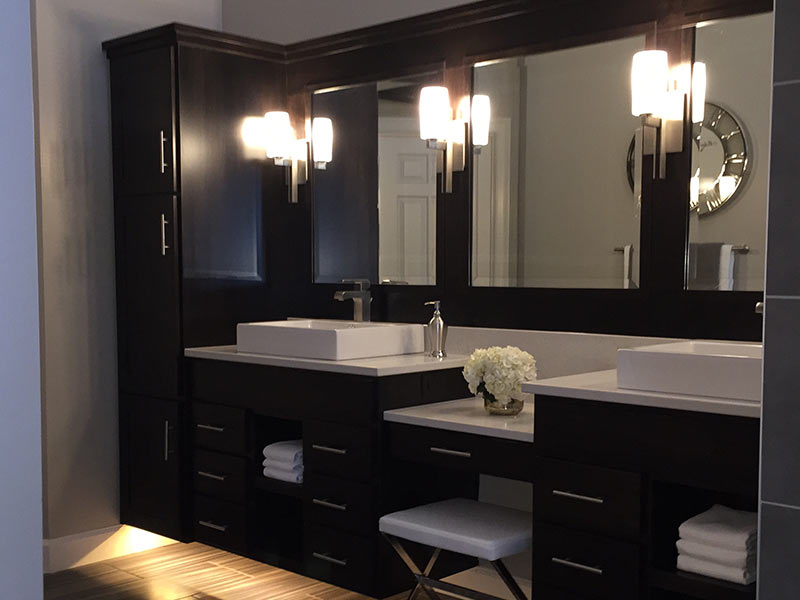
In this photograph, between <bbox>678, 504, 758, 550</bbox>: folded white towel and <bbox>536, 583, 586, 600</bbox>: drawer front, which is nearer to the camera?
<bbox>678, 504, 758, 550</bbox>: folded white towel

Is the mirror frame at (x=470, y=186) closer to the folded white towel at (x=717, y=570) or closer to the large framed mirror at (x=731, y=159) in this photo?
the large framed mirror at (x=731, y=159)

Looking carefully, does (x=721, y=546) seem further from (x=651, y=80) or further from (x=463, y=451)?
(x=651, y=80)

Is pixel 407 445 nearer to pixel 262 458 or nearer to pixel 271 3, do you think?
pixel 262 458

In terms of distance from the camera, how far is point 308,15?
394 cm

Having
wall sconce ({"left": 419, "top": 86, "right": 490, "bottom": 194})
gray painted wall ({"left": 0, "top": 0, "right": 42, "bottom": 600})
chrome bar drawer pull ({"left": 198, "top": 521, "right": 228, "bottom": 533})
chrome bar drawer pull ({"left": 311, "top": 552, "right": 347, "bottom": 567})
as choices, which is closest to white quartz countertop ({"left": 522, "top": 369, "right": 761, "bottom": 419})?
chrome bar drawer pull ({"left": 311, "top": 552, "right": 347, "bottom": 567})

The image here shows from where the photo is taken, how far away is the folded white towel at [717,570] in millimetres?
2133

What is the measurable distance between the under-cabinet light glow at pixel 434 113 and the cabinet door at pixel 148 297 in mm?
1030

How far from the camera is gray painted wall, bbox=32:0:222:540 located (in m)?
3.70

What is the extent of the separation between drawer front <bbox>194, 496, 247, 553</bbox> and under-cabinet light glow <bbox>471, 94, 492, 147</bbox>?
155 cm

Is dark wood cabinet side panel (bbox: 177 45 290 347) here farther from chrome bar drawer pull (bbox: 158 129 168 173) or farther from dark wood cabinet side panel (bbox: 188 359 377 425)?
dark wood cabinet side panel (bbox: 188 359 377 425)

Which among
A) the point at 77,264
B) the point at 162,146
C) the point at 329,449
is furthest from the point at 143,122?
the point at 329,449

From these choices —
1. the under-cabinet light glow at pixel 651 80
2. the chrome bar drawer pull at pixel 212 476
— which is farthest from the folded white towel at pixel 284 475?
the under-cabinet light glow at pixel 651 80

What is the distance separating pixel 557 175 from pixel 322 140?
3.58ft

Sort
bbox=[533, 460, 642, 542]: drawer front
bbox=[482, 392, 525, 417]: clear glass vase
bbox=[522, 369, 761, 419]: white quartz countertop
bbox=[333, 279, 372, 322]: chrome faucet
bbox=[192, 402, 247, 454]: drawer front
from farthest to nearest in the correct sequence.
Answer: bbox=[333, 279, 372, 322]: chrome faucet < bbox=[192, 402, 247, 454]: drawer front < bbox=[482, 392, 525, 417]: clear glass vase < bbox=[533, 460, 642, 542]: drawer front < bbox=[522, 369, 761, 419]: white quartz countertop
